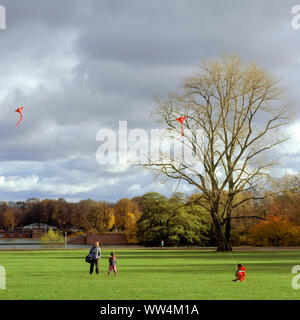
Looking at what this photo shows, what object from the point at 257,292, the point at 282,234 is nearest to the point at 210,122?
the point at 282,234

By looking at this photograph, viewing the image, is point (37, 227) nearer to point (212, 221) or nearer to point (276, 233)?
point (212, 221)

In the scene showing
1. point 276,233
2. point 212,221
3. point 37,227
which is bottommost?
point 37,227

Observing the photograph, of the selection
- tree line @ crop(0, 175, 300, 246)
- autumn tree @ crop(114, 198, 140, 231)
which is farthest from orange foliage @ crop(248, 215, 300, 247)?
autumn tree @ crop(114, 198, 140, 231)

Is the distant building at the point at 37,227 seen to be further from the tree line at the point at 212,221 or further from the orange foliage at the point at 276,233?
the orange foliage at the point at 276,233

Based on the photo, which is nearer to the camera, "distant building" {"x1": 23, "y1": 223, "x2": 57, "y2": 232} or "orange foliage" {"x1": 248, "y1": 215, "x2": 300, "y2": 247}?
"orange foliage" {"x1": 248, "y1": 215, "x2": 300, "y2": 247}

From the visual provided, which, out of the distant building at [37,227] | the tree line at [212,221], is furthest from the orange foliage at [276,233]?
the distant building at [37,227]

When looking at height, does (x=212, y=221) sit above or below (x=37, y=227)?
above

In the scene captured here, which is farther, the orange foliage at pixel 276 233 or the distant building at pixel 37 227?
the distant building at pixel 37 227

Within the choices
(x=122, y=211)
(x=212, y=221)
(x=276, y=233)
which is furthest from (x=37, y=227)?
(x=276, y=233)

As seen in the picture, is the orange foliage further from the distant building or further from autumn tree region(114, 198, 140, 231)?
the distant building

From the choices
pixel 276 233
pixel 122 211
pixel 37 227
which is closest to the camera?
pixel 276 233
